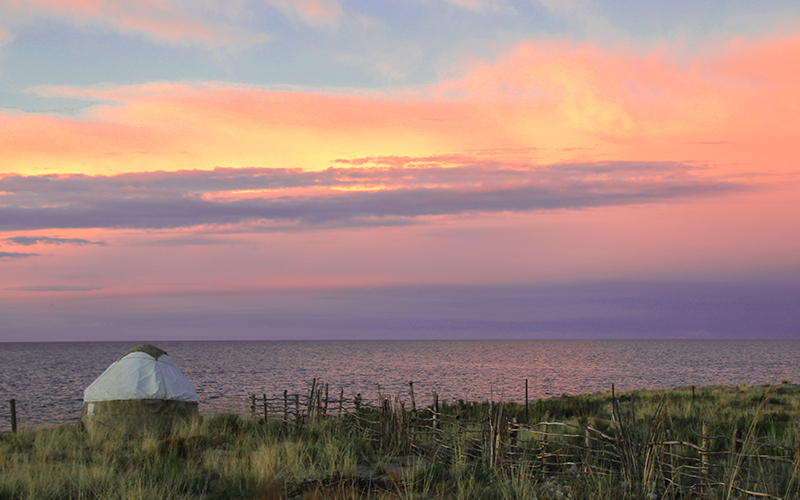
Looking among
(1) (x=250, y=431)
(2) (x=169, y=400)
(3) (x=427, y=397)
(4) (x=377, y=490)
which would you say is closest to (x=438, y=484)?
(4) (x=377, y=490)

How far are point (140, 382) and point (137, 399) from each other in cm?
58

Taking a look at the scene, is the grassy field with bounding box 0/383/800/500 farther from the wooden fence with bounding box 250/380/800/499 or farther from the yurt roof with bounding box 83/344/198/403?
the yurt roof with bounding box 83/344/198/403

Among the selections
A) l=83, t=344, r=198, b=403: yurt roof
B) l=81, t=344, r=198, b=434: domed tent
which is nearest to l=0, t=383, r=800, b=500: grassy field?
l=81, t=344, r=198, b=434: domed tent

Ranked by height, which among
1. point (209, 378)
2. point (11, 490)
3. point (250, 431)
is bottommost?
point (209, 378)

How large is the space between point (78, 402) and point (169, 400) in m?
30.8

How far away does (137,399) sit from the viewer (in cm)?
1777

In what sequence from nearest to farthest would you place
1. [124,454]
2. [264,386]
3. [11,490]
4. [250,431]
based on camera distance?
[11,490] < [124,454] < [250,431] < [264,386]

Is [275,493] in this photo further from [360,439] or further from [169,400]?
[169,400]

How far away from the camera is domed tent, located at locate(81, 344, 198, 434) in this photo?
1756 centimetres

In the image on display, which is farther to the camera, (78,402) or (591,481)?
(78,402)

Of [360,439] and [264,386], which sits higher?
[360,439]

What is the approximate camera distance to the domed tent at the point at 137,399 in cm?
1756

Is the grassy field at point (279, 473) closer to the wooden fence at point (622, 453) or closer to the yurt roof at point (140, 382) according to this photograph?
the wooden fence at point (622, 453)

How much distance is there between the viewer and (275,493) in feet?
29.8
